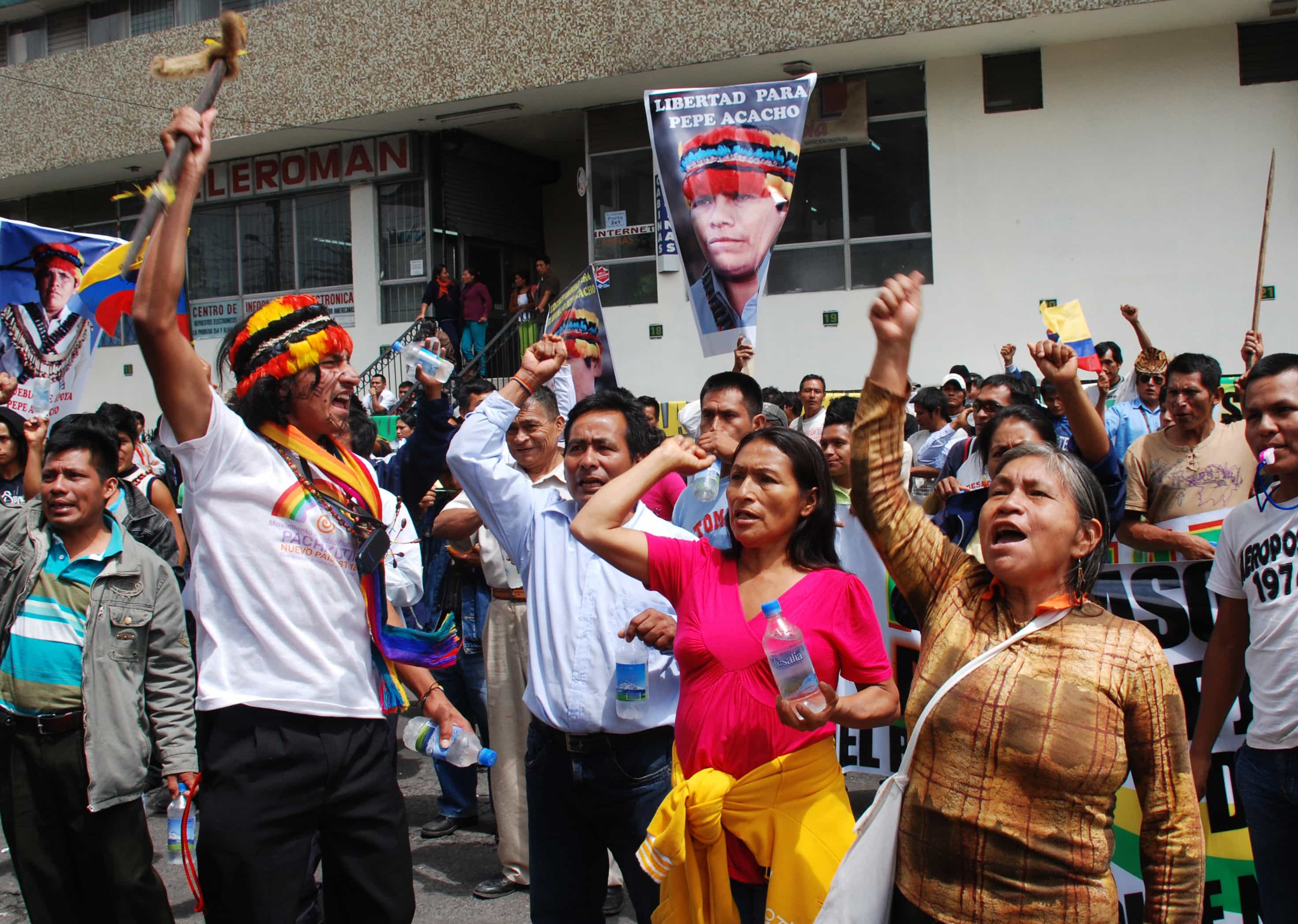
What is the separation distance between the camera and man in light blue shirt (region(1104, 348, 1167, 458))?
6477 mm

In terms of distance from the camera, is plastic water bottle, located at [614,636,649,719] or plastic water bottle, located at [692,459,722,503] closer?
plastic water bottle, located at [614,636,649,719]

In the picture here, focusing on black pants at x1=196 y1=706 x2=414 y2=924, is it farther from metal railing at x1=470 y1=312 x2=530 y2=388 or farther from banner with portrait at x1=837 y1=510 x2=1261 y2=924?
metal railing at x1=470 y1=312 x2=530 y2=388

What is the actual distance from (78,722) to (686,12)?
44.9ft

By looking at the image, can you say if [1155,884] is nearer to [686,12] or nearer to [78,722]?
[78,722]

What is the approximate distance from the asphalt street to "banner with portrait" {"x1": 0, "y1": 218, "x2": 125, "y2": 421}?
239 cm

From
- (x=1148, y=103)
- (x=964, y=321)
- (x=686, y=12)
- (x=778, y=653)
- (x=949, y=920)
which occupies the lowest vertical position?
(x=949, y=920)

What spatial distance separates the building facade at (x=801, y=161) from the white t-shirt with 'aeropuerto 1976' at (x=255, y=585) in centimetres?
1297

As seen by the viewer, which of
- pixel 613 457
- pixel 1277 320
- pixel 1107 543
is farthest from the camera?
pixel 1277 320

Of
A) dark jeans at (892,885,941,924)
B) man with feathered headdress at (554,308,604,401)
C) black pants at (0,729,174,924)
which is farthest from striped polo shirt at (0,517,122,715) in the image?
man with feathered headdress at (554,308,604,401)

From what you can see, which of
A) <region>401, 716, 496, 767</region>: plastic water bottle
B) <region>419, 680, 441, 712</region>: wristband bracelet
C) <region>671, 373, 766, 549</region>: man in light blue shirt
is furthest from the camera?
<region>671, 373, 766, 549</region>: man in light blue shirt

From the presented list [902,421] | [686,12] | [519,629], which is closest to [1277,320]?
[686,12]

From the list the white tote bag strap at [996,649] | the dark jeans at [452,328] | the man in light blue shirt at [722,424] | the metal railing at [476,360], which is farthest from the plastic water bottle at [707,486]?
the dark jeans at [452,328]

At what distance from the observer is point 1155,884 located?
2217 millimetres

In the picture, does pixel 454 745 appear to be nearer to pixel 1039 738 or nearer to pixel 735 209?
pixel 1039 738
